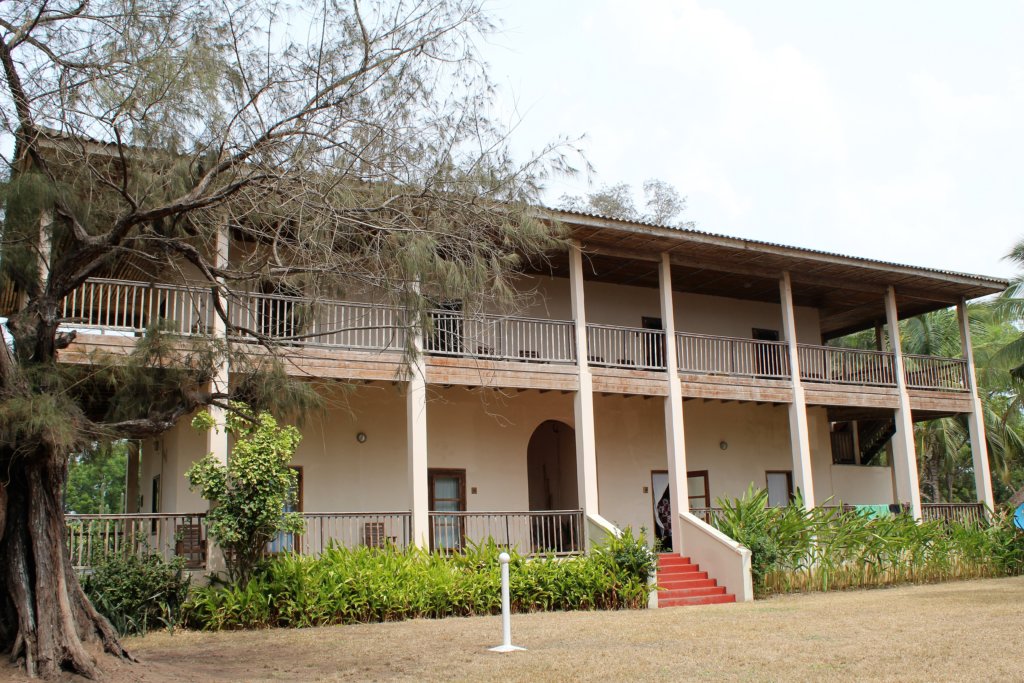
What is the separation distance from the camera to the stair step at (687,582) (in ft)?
50.6

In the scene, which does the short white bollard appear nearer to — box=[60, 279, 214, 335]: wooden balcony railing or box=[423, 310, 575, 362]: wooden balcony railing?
box=[60, 279, 214, 335]: wooden balcony railing

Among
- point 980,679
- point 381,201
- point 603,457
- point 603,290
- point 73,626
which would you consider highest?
point 603,290

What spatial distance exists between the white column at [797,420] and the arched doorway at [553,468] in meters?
4.57

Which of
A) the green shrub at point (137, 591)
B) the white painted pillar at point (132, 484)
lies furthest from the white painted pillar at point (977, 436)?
the white painted pillar at point (132, 484)

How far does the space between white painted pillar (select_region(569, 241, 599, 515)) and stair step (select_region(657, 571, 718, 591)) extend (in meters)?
1.58

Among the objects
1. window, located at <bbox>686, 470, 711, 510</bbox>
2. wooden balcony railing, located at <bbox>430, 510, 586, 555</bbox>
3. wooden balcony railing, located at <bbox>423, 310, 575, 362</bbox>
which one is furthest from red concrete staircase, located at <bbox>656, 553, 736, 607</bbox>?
window, located at <bbox>686, 470, 711, 510</bbox>

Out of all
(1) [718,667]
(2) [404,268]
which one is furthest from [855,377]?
(2) [404,268]

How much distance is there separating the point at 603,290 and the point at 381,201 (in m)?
11.9

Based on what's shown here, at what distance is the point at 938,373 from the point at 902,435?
2382 mm

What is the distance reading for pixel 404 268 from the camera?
8.38m

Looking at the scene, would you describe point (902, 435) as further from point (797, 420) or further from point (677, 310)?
point (677, 310)

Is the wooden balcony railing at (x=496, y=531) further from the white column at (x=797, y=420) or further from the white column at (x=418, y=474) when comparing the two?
the white column at (x=797, y=420)

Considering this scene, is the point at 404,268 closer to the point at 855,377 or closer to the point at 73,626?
the point at 73,626

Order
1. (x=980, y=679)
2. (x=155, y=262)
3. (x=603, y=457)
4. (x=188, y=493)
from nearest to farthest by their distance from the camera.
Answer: (x=980, y=679) → (x=155, y=262) → (x=188, y=493) → (x=603, y=457)
